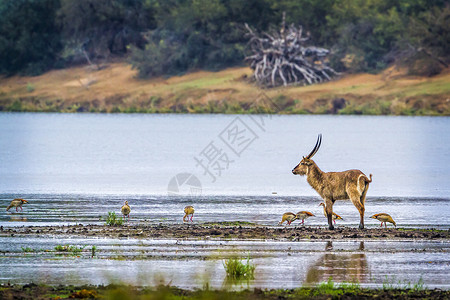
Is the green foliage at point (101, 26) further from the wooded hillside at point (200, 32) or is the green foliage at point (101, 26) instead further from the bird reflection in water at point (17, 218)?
the bird reflection in water at point (17, 218)

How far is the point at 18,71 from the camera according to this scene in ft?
249

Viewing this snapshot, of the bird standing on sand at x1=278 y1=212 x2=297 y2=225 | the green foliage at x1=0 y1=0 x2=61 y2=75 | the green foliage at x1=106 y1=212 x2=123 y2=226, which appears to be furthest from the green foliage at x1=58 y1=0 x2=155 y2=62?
the bird standing on sand at x1=278 y1=212 x2=297 y2=225

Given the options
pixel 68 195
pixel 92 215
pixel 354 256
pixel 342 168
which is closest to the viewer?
pixel 354 256

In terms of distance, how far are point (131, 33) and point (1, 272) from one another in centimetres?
6746

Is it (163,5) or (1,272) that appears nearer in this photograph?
(1,272)

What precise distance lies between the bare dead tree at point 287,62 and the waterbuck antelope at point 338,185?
46384 mm

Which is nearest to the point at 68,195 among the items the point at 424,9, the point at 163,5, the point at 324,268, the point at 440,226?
the point at 440,226

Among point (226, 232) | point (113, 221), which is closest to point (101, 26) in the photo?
point (113, 221)

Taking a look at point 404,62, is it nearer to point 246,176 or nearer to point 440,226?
point 246,176

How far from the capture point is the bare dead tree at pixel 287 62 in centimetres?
6288

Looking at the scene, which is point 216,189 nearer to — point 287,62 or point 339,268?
point 339,268

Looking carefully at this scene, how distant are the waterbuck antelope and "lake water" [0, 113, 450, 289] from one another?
3.36 ft

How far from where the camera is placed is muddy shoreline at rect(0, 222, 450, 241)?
14258mm

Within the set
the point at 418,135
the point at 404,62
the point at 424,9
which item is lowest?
the point at 418,135
